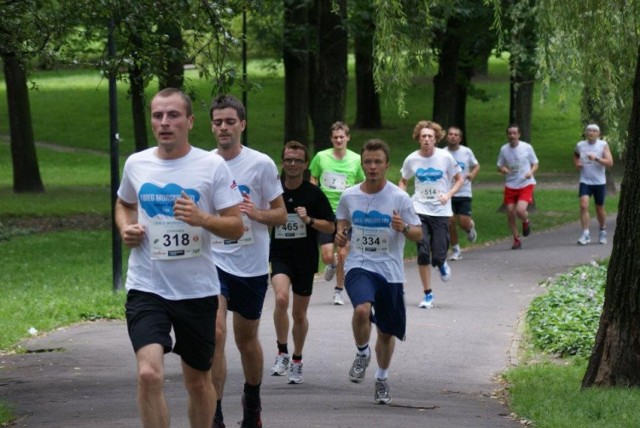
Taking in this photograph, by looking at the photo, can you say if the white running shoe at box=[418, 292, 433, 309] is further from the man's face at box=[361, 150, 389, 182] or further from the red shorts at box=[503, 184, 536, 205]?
the red shorts at box=[503, 184, 536, 205]

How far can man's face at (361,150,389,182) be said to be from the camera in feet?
31.7

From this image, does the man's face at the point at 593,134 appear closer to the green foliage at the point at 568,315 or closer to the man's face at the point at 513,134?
the man's face at the point at 513,134

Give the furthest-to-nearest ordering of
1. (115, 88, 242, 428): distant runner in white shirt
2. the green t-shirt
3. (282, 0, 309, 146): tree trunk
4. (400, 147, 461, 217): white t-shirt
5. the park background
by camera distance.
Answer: (282, 0, 309, 146): tree trunk → (400, 147, 461, 217): white t-shirt → the park background → the green t-shirt → (115, 88, 242, 428): distant runner in white shirt

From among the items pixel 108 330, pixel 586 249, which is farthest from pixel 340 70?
pixel 108 330

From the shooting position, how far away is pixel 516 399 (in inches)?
370

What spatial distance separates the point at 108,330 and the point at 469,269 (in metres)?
7.13

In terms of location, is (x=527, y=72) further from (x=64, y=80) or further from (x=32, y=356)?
(x=64, y=80)

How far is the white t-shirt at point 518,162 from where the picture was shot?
2191 cm

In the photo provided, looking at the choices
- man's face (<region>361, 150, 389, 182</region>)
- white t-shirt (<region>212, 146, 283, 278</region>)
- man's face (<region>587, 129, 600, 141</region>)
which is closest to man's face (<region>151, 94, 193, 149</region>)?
white t-shirt (<region>212, 146, 283, 278</region>)

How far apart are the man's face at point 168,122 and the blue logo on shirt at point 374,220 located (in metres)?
3.11

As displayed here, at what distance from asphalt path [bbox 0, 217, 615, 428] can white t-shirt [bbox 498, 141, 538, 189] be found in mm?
5052

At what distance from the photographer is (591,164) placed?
22.2m

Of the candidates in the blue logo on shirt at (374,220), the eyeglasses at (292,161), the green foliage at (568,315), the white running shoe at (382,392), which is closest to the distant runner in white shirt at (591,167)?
the green foliage at (568,315)

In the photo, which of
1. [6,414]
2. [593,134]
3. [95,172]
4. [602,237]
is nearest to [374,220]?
[6,414]
